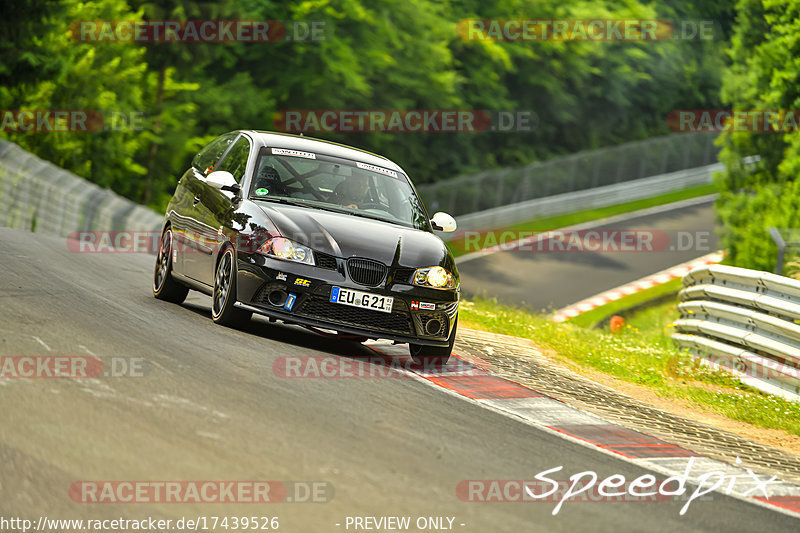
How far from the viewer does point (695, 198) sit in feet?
173

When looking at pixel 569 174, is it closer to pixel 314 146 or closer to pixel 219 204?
pixel 314 146

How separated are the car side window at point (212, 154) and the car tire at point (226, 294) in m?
1.74

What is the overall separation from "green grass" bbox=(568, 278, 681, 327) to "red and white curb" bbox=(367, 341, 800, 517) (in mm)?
16539

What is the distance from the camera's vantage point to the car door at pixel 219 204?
32.8ft

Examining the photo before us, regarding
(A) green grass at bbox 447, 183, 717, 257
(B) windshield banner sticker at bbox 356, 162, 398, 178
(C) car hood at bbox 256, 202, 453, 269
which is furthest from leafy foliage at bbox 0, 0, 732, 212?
(C) car hood at bbox 256, 202, 453, 269

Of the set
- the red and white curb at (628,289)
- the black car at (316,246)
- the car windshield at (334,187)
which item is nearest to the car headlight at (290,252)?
the black car at (316,246)

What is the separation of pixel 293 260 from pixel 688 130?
192 feet

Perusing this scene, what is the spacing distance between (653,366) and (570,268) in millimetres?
22351

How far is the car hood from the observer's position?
363 inches

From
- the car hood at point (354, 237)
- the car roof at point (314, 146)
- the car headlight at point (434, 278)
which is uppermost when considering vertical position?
the car roof at point (314, 146)

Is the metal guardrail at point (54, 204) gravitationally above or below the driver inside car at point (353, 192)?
below

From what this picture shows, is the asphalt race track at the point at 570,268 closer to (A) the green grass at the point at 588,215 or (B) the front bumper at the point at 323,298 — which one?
(A) the green grass at the point at 588,215

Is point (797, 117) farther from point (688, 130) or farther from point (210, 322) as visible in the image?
point (688, 130)

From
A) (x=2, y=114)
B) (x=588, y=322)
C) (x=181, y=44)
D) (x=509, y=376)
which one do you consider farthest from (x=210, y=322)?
(x=181, y=44)
